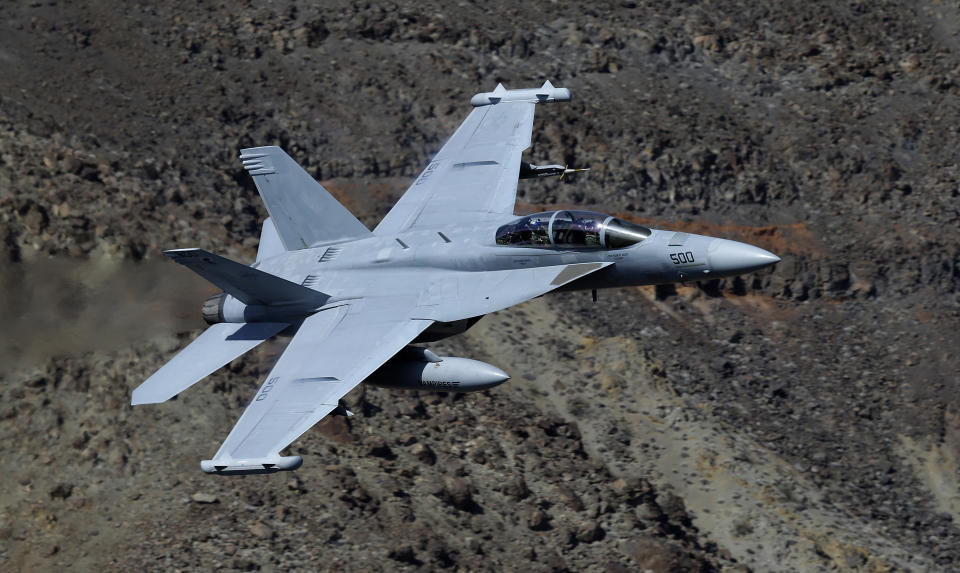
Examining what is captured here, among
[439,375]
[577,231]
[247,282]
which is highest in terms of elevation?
[577,231]

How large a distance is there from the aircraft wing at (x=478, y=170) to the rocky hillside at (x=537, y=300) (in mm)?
6592

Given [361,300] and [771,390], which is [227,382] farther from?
[771,390]

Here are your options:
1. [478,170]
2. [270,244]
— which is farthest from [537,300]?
[270,244]

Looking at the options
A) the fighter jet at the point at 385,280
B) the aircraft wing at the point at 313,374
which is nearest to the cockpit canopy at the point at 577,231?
the fighter jet at the point at 385,280

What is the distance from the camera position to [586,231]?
30016 millimetres

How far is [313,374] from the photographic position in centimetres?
2967

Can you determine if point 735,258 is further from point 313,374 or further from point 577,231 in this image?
point 313,374

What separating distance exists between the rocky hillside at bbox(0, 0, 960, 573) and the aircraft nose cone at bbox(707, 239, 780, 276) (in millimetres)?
9808

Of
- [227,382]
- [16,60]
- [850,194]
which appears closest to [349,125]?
[16,60]

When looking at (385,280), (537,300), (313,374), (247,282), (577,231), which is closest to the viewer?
(313,374)

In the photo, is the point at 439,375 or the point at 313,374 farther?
the point at 439,375

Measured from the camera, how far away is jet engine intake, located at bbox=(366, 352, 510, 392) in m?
29.7

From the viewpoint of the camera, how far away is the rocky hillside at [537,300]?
3456 centimetres

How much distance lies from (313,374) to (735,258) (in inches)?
377
